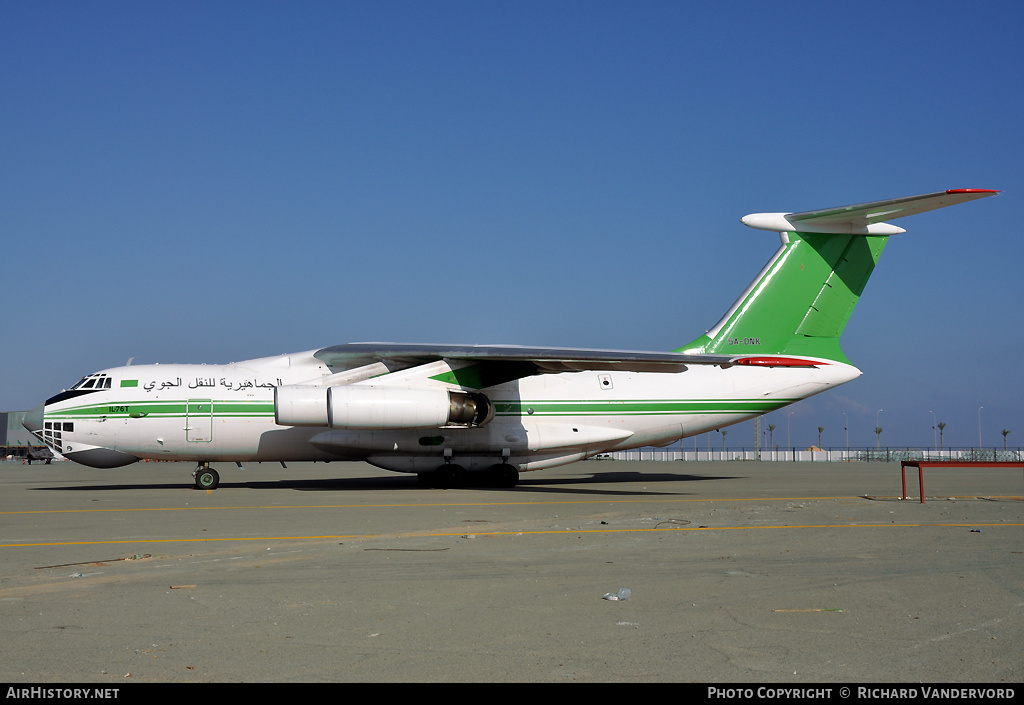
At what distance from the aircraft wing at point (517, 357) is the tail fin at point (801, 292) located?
9.64 feet

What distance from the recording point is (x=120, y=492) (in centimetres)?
1623

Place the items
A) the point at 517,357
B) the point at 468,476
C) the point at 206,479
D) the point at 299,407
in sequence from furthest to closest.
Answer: the point at 468,476
the point at 206,479
the point at 517,357
the point at 299,407

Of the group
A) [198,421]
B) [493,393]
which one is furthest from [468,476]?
[198,421]

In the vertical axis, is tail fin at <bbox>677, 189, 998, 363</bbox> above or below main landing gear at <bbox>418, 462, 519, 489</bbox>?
above

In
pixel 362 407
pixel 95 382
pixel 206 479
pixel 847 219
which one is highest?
pixel 847 219

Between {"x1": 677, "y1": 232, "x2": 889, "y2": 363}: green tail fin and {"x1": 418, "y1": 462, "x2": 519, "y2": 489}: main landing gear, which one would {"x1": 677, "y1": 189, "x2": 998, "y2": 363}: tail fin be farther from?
{"x1": 418, "y1": 462, "x2": 519, "y2": 489}: main landing gear

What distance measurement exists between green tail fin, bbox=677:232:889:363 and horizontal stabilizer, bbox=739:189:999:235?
0.20 m

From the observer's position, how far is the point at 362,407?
15.4 metres

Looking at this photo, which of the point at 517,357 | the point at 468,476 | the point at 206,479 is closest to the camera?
the point at 517,357

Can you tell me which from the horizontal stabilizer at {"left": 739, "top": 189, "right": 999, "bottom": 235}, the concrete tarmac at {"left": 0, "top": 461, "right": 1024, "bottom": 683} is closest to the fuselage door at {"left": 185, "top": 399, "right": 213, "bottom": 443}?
the concrete tarmac at {"left": 0, "top": 461, "right": 1024, "bottom": 683}

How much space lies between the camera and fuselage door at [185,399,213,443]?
16.5 m

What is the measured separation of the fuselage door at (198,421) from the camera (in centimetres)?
1652

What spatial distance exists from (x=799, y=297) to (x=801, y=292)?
12 cm

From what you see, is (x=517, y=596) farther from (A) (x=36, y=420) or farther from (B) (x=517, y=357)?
(A) (x=36, y=420)
